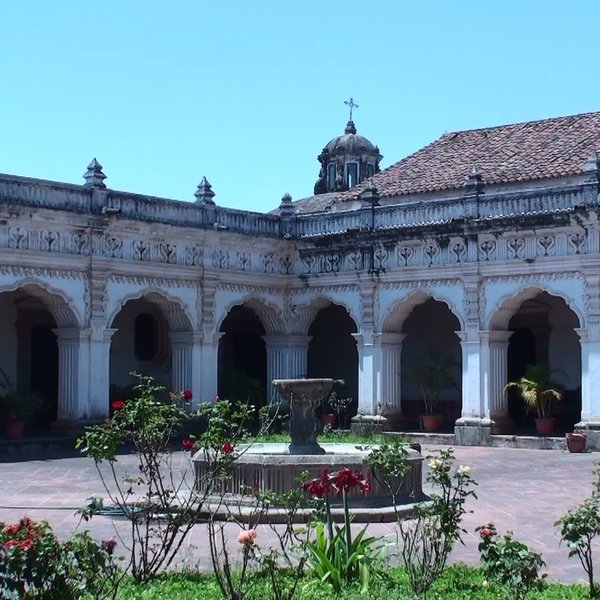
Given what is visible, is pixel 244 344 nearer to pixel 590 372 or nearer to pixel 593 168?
pixel 590 372

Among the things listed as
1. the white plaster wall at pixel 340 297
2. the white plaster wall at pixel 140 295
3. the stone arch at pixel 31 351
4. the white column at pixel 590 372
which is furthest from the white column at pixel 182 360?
the white column at pixel 590 372

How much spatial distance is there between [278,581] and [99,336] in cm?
1444

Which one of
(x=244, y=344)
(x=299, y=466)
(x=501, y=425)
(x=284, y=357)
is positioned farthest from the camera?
(x=244, y=344)

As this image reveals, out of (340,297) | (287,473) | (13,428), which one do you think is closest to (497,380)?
(340,297)

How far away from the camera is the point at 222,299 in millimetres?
23156

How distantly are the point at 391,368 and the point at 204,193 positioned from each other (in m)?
5.35

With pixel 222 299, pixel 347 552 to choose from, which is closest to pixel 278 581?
pixel 347 552

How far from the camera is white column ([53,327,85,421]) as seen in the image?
20548mm

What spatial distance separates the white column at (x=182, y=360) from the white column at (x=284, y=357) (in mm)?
2565

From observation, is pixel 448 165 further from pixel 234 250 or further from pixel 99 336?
pixel 99 336

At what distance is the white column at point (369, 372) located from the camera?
23.4m

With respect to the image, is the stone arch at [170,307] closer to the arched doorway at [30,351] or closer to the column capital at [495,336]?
the arched doorway at [30,351]

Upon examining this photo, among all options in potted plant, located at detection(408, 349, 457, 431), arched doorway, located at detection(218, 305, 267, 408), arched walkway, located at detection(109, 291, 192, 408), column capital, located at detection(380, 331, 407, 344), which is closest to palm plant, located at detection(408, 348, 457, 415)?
potted plant, located at detection(408, 349, 457, 431)

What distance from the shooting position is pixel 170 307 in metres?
22.6
